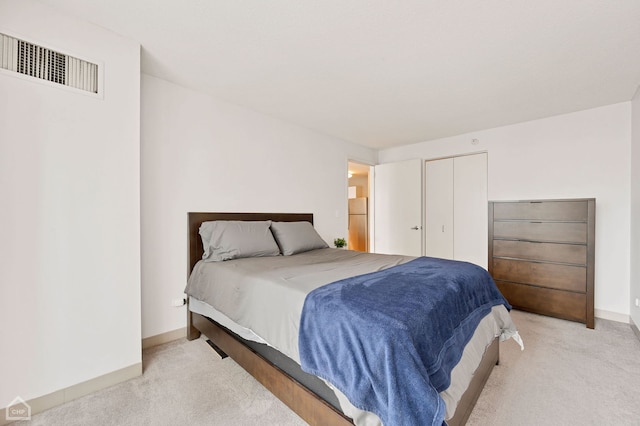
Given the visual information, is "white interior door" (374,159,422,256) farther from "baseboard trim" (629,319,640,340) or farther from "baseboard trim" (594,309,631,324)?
"baseboard trim" (629,319,640,340)

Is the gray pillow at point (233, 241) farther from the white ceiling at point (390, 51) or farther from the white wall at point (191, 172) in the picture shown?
the white ceiling at point (390, 51)

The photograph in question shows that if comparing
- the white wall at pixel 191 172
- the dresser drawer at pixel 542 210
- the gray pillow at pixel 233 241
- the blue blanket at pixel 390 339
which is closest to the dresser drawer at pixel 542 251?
the dresser drawer at pixel 542 210

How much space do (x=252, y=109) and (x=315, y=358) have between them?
109 inches

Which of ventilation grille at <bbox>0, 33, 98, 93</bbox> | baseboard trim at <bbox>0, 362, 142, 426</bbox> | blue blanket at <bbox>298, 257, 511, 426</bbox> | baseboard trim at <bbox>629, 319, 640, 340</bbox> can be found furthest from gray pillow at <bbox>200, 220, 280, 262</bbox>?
baseboard trim at <bbox>629, 319, 640, 340</bbox>

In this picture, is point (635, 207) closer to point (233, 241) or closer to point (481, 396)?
point (481, 396)

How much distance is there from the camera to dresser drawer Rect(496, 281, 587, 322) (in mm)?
2922

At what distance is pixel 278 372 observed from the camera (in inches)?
64.1

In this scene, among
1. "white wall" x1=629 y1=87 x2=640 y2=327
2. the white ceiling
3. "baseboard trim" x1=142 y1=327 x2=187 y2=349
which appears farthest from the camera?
"white wall" x1=629 y1=87 x2=640 y2=327

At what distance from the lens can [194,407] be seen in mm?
1662

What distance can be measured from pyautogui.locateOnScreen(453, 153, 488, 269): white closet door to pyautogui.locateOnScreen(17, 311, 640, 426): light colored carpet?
5.73 feet

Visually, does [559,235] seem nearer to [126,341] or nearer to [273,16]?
[273,16]

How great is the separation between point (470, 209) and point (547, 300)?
1493mm

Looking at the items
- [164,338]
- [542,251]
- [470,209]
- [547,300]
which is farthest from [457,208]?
[164,338]

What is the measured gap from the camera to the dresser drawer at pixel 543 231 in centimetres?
295
